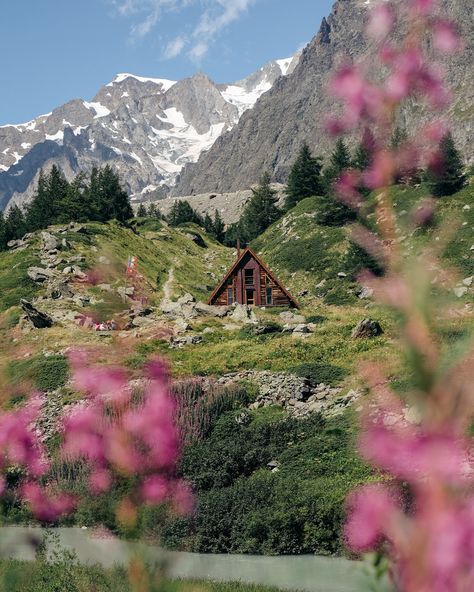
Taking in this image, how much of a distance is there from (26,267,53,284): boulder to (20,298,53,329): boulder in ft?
33.9

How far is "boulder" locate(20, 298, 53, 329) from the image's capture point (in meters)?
36.4

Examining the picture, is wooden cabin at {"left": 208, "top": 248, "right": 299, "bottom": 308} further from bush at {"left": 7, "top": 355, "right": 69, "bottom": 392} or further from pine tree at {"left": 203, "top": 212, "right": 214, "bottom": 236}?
pine tree at {"left": 203, "top": 212, "right": 214, "bottom": 236}

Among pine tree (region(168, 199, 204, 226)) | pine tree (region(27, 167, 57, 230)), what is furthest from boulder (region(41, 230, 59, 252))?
pine tree (region(168, 199, 204, 226))

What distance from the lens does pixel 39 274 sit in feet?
158

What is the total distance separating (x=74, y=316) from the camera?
127 ft

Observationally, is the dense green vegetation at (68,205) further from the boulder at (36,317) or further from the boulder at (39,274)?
the boulder at (36,317)

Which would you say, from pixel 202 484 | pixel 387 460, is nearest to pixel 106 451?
pixel 387 460

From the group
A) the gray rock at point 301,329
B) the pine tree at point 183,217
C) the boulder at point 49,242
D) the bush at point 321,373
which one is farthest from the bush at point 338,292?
the pine tree at point 183,217

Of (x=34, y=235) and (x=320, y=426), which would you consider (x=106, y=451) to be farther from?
(x=34, y=235)

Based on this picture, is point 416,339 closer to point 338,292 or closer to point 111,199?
point 338,292

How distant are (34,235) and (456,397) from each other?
209ft

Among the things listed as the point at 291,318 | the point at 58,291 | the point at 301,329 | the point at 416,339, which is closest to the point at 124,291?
the point at 416,339

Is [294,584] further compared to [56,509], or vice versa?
[294,584]

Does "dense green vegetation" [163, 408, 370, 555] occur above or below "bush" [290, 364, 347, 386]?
below
